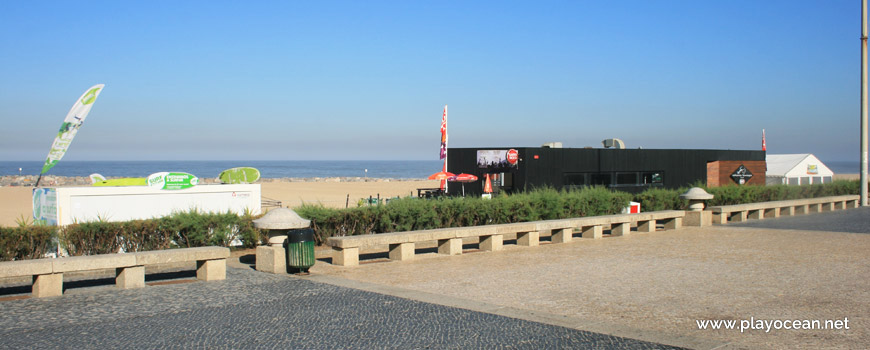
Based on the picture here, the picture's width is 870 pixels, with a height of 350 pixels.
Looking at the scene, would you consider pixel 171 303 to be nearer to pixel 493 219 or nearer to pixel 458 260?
pixel 458 260

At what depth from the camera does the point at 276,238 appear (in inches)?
416

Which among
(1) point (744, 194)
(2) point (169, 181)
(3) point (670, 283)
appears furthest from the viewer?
(1) point (744, 194)

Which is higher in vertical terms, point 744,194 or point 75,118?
point 75,118

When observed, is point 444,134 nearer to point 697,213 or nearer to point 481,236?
point 697,213

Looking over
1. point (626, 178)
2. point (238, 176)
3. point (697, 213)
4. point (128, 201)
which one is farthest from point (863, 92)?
point (128, 201)

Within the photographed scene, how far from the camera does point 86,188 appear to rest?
14938 mm

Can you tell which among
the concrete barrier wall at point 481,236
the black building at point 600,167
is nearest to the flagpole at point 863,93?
the black building at point 600,167

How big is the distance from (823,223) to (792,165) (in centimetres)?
2658

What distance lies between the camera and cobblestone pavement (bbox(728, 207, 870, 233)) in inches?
705

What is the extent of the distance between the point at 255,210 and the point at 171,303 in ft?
30.5

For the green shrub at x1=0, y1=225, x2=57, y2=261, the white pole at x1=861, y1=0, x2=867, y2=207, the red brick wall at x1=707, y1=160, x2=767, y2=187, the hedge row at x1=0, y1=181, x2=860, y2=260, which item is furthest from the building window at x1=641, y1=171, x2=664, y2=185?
the green shrub at x1=0, y1=225, x2=57, y2=261

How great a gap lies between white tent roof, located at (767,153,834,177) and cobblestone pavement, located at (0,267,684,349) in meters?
40.6

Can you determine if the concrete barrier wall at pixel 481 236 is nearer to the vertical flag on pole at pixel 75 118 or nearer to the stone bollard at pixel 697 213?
the stone bollard at pixel 697 213

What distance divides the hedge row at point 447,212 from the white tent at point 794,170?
95.4 ft
